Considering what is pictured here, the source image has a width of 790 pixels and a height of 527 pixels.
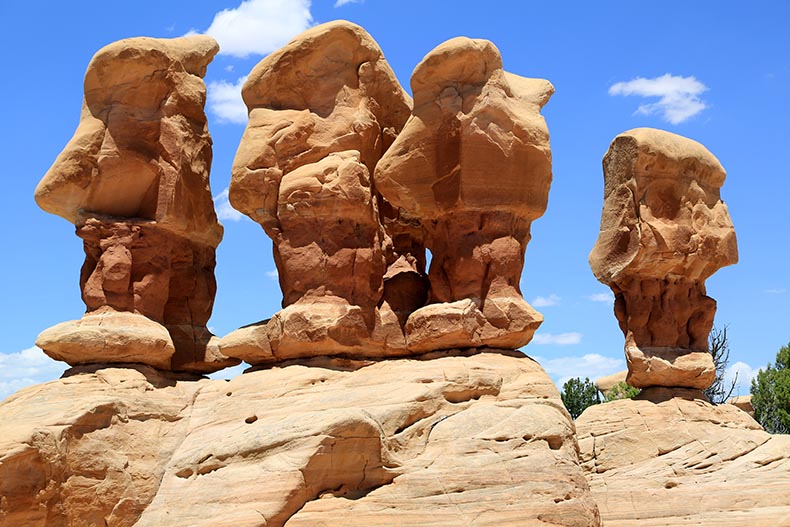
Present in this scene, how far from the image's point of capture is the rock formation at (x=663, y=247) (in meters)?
18.4

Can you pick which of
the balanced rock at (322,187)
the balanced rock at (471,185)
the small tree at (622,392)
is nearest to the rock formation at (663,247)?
the balanced rock at (471,185)

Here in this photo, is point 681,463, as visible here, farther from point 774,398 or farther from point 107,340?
point 774,398

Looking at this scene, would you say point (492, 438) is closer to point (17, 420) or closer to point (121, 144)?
point (17, 420)

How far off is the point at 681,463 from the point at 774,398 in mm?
15502

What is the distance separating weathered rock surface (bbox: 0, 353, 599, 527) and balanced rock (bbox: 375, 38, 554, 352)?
0.49 meters

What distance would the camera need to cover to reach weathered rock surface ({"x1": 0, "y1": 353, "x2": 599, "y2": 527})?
11.1m

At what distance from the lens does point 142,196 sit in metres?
15.4

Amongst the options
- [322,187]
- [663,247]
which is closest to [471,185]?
[322,187]

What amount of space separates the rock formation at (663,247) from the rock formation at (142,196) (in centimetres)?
674

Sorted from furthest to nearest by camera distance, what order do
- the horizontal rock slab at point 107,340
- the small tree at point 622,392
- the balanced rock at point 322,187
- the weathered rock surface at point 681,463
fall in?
the small tree at point 622,392, the weathered rock surface at point 681,463, the horizontal rock slab at point 107,340, the balanced rock at point 322,187

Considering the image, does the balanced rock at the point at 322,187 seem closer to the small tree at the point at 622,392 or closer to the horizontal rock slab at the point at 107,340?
the horizontal rock slab at the point at 107,340

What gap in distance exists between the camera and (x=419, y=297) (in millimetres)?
14961

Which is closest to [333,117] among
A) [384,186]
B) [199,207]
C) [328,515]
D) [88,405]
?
[384,186]

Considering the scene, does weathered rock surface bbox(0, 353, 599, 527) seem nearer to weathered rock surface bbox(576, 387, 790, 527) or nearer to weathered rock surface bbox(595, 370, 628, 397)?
weathered rock surface bbox(576, 387, 790, 527)
